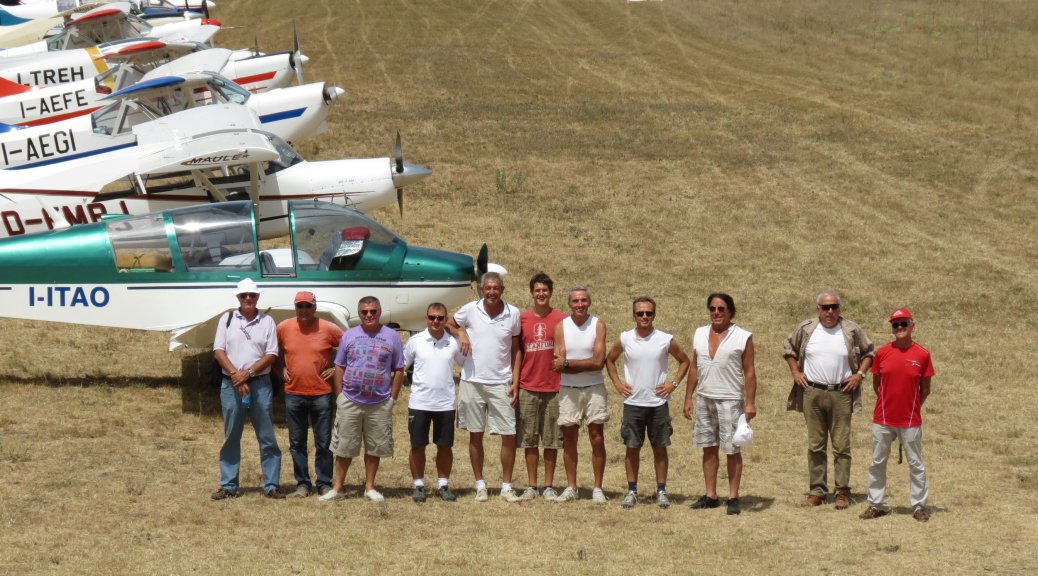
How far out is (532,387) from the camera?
30.4 ft

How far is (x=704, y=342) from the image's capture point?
9.12m

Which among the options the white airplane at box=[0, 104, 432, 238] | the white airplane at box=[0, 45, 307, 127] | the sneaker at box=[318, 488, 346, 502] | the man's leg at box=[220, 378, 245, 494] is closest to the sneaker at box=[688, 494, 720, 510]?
the sneaker at box=[318, 488, 346, 502]

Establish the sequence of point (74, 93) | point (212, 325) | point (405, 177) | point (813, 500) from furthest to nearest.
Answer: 1. point (74, 93)
2. point (405, 177)
3. point (212, 325)
4. point (813, 500)

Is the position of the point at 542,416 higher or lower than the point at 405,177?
lower

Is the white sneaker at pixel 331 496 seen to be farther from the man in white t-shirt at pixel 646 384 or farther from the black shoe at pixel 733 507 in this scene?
the black shoe at pixel 733 507

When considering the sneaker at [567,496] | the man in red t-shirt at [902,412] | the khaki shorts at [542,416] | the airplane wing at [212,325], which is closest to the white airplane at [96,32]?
the airplane wing at [212,325]

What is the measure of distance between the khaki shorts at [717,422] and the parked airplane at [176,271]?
4.05 m

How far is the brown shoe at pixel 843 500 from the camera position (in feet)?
30.4

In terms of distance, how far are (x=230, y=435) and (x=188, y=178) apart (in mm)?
6623

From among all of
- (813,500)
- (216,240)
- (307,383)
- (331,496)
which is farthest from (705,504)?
(216,240)

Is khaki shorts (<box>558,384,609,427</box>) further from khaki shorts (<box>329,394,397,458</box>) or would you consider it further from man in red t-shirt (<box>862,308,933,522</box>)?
man in red t-shirt (<box>862,308,933,522</box>)

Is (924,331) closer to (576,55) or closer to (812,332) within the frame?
(812,332)

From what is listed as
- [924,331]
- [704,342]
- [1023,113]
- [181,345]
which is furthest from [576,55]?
[704,342]

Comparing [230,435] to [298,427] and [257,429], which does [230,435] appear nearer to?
[257,429]
